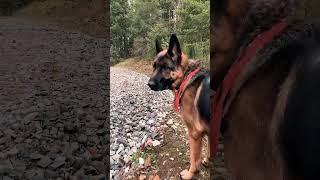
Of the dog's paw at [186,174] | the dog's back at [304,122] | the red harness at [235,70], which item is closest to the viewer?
the dog's back at [304,122]

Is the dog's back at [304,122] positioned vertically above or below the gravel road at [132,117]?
above

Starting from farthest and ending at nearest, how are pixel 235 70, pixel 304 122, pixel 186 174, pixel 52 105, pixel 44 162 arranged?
pixel 52 105
pixel 44 162
pixel 186 174
pixel 235 70
pixel 304 122

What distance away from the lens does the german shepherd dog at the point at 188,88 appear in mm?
1347

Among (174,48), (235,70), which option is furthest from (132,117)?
(235,70)

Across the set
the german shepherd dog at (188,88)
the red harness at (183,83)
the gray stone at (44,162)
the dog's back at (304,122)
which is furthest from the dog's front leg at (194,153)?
the dog's back at (304,122)

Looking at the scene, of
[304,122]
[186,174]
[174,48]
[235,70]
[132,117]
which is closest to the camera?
[304,122]

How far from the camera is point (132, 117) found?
5.64 feet

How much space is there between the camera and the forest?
1.42 metres

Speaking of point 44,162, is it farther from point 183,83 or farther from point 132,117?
point 183,83

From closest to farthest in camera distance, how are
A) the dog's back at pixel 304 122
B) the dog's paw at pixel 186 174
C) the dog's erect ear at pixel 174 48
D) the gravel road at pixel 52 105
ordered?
the dog's back at pixel 304 122 < the dog's erect ear at pixel 174 48 < the dog's paw at pixel 186 174 < the gravel road at pixel 52 105

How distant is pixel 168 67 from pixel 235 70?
89cm

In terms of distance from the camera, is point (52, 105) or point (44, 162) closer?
point (44, 162)

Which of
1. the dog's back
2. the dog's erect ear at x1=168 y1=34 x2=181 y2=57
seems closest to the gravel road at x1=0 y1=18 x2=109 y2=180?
the dog's erect ear at x1=168 y1=34 x2=181 y2=57

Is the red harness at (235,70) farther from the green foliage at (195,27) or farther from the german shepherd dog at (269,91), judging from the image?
the green foliage at (195,27)
